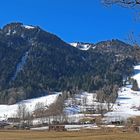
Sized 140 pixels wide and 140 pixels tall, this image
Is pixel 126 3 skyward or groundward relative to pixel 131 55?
skyward

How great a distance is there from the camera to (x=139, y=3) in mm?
14094

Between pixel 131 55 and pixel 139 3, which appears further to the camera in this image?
pixel 131 55

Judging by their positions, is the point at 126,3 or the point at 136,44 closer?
the point at 126,3

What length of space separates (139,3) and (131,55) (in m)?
1.89

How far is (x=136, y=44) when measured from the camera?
1501 centimetres

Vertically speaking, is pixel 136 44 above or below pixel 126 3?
below

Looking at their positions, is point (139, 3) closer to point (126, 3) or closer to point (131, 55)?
Answer: point (126, 3)

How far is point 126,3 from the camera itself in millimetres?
14078

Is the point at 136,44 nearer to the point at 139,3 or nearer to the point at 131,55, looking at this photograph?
the point at 131,55

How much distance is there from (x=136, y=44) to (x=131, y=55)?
0.41 metres

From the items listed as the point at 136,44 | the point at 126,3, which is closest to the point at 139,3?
the point at 126,3

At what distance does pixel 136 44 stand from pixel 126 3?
61.7 inches

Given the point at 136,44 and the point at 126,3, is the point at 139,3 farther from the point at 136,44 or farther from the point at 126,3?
the point at 136,44

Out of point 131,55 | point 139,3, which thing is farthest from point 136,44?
point 139,3
